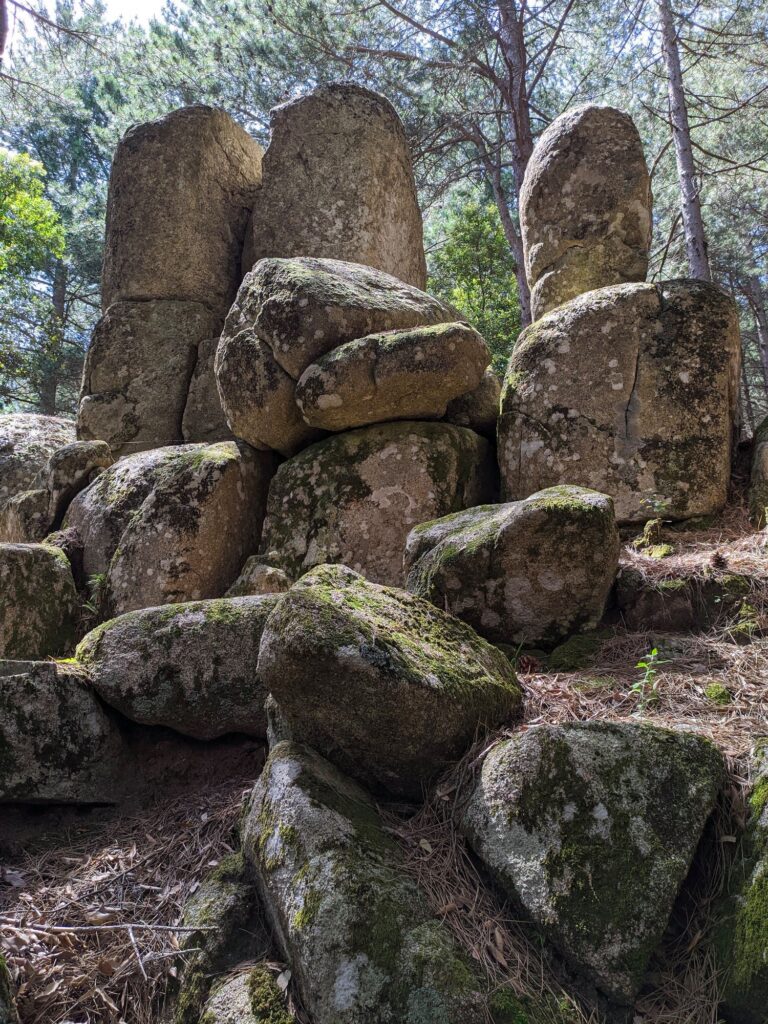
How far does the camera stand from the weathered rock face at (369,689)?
2533mm

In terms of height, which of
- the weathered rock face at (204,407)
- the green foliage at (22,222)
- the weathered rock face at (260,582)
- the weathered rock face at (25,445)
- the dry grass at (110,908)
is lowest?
the dry grass at (110,908)

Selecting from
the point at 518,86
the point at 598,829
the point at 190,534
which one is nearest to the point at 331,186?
the point at 190,534

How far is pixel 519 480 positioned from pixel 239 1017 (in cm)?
341

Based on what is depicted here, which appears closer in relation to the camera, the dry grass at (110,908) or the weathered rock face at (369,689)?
the dry grass at (110,908)

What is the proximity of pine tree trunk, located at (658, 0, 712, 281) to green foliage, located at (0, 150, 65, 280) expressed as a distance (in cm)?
917

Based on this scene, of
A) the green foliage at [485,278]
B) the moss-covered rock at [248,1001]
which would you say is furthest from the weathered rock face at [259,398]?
the green foliage at [485,278]

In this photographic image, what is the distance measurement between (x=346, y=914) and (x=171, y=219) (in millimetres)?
7190

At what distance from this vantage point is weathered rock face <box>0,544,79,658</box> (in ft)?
16.4

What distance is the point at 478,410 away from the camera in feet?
17.4

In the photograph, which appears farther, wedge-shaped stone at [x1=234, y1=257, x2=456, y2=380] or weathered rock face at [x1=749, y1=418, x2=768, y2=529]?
wedge-shaped stone at [x1=234, y1=257, x2=456, y2=380]

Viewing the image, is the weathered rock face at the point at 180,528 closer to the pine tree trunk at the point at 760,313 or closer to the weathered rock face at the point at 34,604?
the weathered rock face at the point at 34,604

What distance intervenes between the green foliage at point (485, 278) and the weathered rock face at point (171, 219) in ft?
20.4

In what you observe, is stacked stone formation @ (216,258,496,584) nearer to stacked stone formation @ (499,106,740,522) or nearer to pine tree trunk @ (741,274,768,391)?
stacked stone formation @ (499,106,740,522)

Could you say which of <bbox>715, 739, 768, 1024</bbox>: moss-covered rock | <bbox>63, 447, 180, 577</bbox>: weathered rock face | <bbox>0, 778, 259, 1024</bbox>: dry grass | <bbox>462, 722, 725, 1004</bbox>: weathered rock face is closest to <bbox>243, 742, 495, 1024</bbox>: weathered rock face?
<bbox>462, 722, 725, 1004</bbox>: weathered rock face
